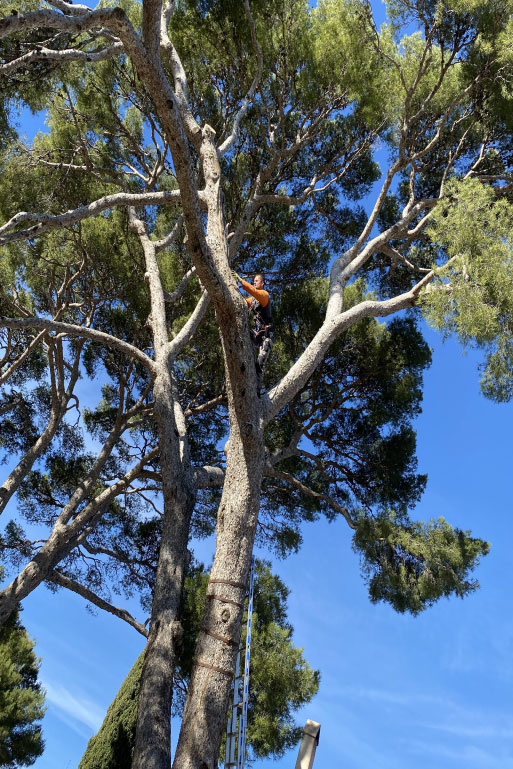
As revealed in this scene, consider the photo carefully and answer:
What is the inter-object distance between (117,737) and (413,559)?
3.53 meters

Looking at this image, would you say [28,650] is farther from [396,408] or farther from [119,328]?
[396,408]

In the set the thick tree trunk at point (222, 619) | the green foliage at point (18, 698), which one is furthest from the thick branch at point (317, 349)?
the green foliage at point (18, 698)

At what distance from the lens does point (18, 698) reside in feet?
31.2

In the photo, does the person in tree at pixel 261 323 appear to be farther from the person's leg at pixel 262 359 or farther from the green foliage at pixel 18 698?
the green foliage at pixel 18 698

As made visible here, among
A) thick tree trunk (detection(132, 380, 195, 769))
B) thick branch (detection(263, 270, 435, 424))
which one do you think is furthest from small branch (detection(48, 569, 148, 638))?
thick branch (detection(263, 270, 435, 424))

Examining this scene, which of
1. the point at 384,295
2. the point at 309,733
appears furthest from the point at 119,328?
the point at 309,733

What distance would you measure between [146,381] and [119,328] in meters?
0.79

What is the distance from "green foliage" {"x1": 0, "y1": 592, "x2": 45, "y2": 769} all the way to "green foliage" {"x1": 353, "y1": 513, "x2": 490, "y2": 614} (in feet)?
16.8

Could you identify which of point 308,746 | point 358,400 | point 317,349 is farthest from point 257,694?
point 317,349

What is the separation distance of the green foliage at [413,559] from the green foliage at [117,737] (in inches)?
103

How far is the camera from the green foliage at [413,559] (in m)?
7.06

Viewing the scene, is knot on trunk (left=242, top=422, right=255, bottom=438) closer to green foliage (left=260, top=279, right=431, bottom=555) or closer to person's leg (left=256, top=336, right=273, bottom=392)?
person's leg (left=256, top=336, right=273, bottom=392)

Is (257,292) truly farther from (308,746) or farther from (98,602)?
(98,602)

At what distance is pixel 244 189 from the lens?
824 centimetres
